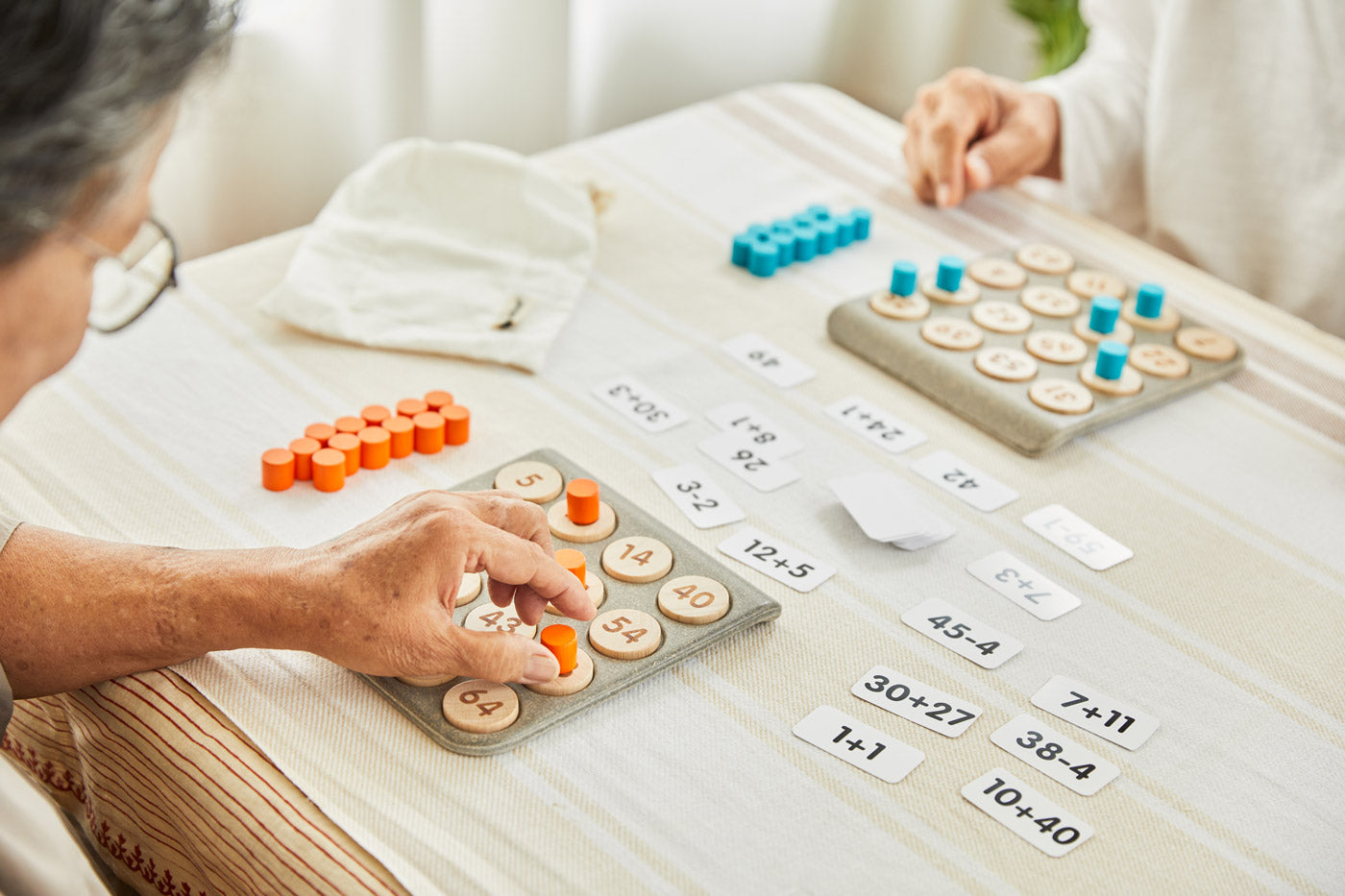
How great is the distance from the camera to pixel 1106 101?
1.71 m

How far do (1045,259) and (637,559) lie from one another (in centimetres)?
73

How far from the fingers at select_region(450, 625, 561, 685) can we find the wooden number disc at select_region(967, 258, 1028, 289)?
31.0 inches

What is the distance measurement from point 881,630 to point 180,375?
0.73 metres

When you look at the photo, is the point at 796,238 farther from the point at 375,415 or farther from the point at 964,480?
the point at 375,415

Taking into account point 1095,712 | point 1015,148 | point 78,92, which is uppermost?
point 78,92

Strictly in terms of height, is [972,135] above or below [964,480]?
above

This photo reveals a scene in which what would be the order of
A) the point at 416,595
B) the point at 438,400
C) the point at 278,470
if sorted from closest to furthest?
the point at 416,595, the point at 278,470, the point at 438,400

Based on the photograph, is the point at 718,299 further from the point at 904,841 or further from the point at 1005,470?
the point at 904,841

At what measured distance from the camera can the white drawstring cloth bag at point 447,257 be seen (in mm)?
1310

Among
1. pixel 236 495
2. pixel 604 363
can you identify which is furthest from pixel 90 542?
pixel 604 363

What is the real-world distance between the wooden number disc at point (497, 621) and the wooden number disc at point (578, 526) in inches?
3.9

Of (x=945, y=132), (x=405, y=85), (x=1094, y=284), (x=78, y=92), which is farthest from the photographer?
(x=405, y=85)

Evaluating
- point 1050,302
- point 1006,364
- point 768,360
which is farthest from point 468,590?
point 1050,302

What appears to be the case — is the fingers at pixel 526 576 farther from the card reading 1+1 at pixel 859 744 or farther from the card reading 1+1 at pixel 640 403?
the card reading 1+1 at pixel 640 403
